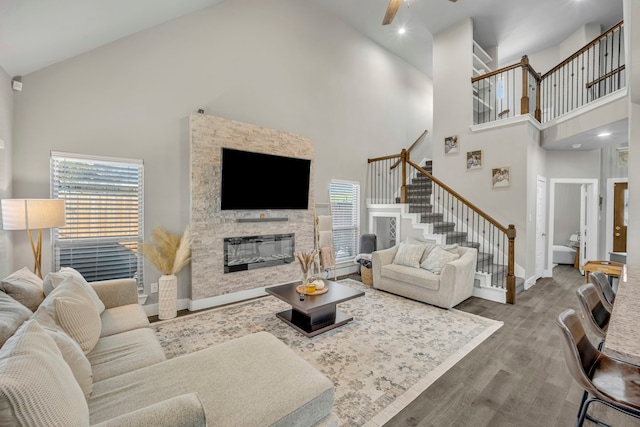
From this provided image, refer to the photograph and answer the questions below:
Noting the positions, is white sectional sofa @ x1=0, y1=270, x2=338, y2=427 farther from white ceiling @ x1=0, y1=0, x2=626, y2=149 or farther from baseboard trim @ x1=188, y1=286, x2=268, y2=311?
white ceiling @ x1=0, y1=0, x2=626, y2=149

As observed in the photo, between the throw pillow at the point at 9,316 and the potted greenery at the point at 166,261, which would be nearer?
the throw pillow at the point at 9,316

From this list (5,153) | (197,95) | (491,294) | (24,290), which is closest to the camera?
(24,290)

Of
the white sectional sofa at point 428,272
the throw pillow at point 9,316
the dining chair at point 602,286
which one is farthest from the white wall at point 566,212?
the throw pillow at point 9,316

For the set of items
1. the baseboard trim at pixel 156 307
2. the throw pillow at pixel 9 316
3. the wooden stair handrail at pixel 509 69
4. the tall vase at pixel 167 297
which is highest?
the wooden stair handrail at pixel 509 69

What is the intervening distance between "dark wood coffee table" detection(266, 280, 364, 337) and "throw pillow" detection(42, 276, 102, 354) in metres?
1.74

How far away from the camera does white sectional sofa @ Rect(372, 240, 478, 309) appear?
3.96 metres

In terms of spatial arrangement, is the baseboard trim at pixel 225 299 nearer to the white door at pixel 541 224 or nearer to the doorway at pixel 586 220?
the white door at pixel 541 224

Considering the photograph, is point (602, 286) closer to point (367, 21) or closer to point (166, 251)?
point (166, 251)

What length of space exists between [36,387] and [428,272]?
4.24m

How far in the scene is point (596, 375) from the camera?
154 cm

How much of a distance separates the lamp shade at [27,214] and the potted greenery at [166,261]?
1051 millimetres

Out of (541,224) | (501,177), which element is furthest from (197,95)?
(541,224)

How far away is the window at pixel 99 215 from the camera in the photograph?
3242mm

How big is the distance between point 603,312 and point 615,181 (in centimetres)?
590
